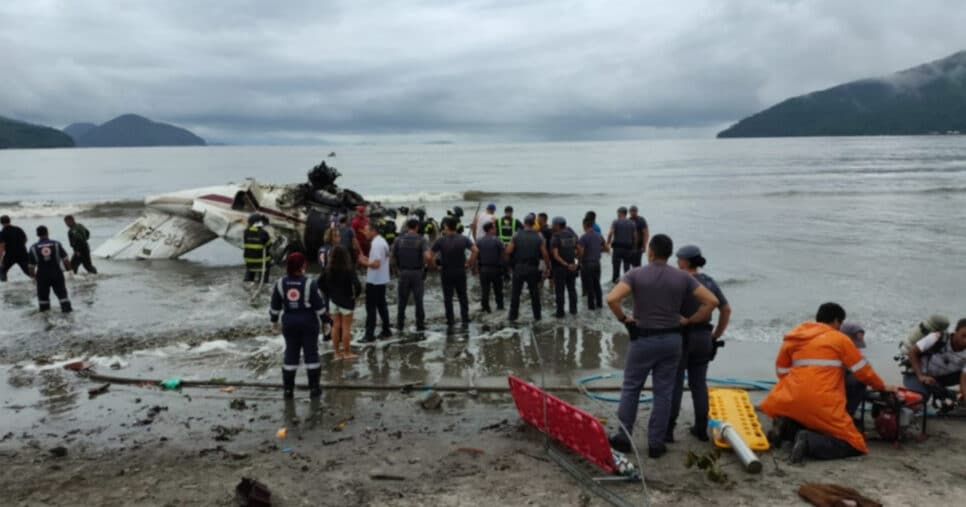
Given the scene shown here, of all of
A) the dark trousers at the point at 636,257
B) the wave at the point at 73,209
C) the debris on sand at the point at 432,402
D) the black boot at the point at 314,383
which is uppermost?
the wave at the point at 73,209

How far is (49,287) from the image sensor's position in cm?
1211

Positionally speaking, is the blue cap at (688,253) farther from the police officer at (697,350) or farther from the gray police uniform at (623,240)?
the gray police uniform at (623,240)

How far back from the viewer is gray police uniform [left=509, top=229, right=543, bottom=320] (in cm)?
1095

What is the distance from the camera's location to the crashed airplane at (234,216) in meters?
18.5

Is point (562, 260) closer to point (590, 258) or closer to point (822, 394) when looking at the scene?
point (590, 258)

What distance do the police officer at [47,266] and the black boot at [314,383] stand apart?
6.79 meters

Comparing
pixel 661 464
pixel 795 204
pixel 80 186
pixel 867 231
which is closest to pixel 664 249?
pixel 661 464

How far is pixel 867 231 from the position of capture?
2428cm

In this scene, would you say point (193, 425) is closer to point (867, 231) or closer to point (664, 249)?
point (664, 249)

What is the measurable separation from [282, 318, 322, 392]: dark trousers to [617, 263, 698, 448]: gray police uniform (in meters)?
3.39

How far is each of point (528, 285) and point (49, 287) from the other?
8211mm

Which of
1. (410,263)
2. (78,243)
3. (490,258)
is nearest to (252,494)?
(410,263)

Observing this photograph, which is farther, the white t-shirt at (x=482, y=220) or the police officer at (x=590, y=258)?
the white t-shirt at (x=482, y=220)

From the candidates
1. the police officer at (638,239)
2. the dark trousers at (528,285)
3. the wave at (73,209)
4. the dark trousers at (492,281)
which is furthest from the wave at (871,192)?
the wave at (73,209)
